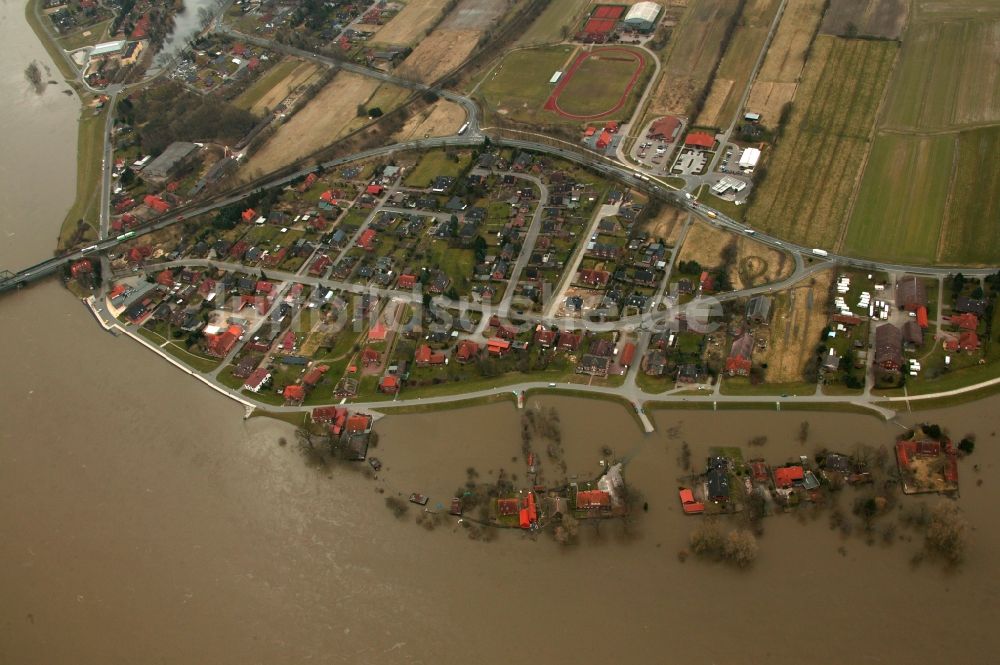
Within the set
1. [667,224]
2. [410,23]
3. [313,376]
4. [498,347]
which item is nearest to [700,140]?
[667,224]

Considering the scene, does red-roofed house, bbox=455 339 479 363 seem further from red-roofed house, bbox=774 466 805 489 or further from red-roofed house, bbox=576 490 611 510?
red-roofed house, bbox=774 466 805 489

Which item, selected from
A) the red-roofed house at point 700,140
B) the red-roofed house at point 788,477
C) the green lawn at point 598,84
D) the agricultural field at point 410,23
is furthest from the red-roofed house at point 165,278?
the red-roofed house at point 788,477

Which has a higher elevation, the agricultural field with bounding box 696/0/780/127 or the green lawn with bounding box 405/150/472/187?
the agricultural field with bounding box 696/0/780/127

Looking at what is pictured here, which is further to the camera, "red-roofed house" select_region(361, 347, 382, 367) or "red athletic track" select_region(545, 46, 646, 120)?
"red athletic track" select_region(545, 46, 646, 120)

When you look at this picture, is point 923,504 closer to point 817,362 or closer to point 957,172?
point 817,362

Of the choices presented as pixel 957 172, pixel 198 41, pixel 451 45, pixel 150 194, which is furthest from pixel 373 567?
pixel 198 41

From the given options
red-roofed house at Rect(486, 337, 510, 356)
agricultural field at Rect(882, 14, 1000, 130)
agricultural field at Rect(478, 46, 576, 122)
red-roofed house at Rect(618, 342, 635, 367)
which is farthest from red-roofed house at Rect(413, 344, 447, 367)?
agricultural field at Rect(882, 14, 1000, 130)

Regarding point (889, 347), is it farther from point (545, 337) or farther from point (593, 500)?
point (545, 337)
